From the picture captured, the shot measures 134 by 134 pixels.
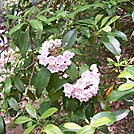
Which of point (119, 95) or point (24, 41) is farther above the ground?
point (24, 41)

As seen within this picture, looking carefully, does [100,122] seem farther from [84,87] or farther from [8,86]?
[8,86]

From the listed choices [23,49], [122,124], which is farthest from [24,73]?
[122,124]

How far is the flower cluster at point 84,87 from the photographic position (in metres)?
0.88

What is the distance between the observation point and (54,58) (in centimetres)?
89

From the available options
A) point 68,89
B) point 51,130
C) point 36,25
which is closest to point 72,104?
point 68,89

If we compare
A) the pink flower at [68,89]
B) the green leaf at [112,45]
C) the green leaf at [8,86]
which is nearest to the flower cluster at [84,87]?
the pink flower at [68,89]

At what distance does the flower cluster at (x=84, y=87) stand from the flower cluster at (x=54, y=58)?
60 millimetres

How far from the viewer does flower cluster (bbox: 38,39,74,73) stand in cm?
89

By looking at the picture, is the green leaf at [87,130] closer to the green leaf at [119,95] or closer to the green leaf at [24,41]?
the green leaf at [119,95]

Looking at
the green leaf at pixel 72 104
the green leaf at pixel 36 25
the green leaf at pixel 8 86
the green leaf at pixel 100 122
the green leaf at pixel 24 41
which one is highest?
the green leaf at pixel 36 25

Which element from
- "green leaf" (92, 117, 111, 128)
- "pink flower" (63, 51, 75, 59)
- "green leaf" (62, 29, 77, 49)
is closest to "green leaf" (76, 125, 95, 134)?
"green leaf" (92, 117, 111, 128)

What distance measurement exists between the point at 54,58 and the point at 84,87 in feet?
0.42

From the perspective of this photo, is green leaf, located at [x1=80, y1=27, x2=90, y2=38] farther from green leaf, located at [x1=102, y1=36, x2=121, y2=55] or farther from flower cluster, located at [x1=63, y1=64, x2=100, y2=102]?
flower cluster, located at [x1=63, y1=64, x2=100, y2=102]

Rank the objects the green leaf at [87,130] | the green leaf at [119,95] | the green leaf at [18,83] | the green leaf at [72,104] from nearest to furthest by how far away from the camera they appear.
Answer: the green leaf at [87,130] < the green leaf at [119,95] < the green leaf at [72,104] < the green leaf at [18,83]
